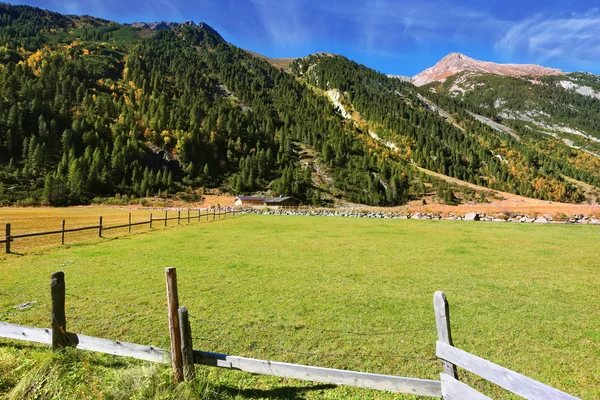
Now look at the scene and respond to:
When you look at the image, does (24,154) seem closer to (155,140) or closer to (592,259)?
(155,140)

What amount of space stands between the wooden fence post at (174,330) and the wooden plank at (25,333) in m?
2.72

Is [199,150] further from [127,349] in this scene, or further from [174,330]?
[174,330]

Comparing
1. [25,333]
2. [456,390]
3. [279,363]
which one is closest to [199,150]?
[25,333]

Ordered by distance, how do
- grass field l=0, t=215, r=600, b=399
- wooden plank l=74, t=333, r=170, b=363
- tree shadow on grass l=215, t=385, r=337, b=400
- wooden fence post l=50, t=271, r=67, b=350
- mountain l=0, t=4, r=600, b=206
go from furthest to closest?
mountain l=0, t=4, r=600, b=206
grass field l=0, t=215, r=600, b=399
wooden fence post l=50, t=271, r=67, b=350
tree shadow on grass l=215, t=385, r=337, b=400
wooden plank l=74, t=333, r=170, b=363

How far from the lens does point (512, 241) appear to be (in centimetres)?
2288

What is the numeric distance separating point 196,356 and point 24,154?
138695mm

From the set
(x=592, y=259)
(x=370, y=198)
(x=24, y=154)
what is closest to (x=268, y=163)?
(x=370, y=198)

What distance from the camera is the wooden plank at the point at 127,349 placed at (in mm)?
4773

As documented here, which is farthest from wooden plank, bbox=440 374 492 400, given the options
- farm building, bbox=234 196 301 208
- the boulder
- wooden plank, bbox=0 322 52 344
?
farm building, bbox=234 196 301 208

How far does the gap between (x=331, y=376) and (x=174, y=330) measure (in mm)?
2545

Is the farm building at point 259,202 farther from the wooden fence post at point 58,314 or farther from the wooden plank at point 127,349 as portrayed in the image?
the wooden plank at point 127,349

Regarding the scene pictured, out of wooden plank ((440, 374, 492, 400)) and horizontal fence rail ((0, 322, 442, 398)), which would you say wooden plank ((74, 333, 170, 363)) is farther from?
wooden plank ((440, 374, 492, 400))

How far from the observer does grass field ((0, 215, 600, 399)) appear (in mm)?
5332

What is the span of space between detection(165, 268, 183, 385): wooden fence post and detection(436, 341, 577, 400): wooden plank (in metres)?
3.93
